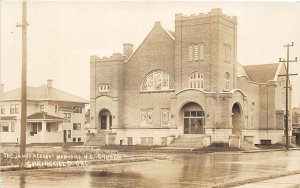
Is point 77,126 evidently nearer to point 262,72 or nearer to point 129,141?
point 129,141

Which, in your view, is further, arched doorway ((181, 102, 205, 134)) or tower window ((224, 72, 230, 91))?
tower window ((224, 72, 230, 91))

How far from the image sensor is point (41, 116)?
2308 inches

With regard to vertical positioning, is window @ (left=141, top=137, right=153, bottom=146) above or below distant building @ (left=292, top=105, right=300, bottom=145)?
below

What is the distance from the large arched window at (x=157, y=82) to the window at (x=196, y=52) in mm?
3614

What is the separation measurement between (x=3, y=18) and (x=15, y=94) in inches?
1652

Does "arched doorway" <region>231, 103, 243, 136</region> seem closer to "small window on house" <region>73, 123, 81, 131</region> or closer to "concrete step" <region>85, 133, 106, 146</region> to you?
"concrete step" <region>85, 133, 106, 146</region>

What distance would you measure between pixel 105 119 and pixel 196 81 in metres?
11.9

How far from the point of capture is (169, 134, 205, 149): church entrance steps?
45181 millimetres

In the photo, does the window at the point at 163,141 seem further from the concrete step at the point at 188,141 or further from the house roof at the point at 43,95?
the house roof at the point at 43,95

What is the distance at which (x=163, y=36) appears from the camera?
50.8 meters

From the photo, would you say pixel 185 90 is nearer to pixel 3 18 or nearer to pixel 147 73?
pixel 147 73

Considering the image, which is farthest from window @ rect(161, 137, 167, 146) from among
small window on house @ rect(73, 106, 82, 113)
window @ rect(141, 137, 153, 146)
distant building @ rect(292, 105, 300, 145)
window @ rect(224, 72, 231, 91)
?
distant building @ rect(292, 105, 300, 145)

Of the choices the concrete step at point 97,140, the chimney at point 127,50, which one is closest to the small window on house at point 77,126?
the concrete step at point 97,140

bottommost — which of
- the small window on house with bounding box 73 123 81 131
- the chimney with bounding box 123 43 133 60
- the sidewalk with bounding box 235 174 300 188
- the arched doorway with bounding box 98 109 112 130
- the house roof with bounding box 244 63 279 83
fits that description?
the sidewalk with bounding box 235 174 300 188
